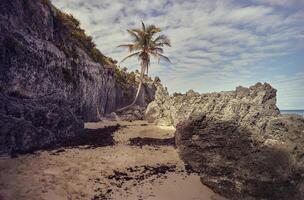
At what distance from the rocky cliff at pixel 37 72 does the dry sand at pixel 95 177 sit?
156 cm

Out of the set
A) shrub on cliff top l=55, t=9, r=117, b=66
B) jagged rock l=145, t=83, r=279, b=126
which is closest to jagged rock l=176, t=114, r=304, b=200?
jagged rock l=145, t=83, r=279, b=126

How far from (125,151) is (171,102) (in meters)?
14.2

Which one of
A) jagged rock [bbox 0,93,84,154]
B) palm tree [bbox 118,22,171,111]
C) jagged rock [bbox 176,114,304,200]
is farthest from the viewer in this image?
palm tree [bbox 118,22,171,111]

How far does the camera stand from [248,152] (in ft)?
32.2

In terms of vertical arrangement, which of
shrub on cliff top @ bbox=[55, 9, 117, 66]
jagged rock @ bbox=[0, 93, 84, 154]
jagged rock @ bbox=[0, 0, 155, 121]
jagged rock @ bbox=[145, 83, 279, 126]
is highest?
shrub on cliff top @ bbox=[55, 9, 117, 66]

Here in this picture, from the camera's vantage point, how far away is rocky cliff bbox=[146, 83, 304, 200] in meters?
8.87

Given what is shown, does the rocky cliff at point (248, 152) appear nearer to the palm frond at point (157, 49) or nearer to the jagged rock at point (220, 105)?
the jagged rock at point (220, 105)

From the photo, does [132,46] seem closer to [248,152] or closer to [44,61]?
[44,61]

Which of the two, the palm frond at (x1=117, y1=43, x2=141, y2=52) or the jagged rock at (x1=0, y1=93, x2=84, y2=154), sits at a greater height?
the palm frond at (x1=117, y1=43, x2=141, y2=52)

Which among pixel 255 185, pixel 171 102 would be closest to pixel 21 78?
pixel 255 185

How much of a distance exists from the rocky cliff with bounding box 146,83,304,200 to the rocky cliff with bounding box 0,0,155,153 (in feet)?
20.7

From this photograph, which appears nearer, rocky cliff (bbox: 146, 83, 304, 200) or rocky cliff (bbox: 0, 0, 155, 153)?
rocky cliff (bbox: 146, 83, 304, 200)

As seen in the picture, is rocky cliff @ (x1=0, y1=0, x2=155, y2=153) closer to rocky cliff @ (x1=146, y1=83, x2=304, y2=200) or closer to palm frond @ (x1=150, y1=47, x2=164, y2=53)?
rocky cliff @ (x1=146, y1=83, x2=304, y2=200)

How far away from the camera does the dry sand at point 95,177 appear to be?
8.86m
